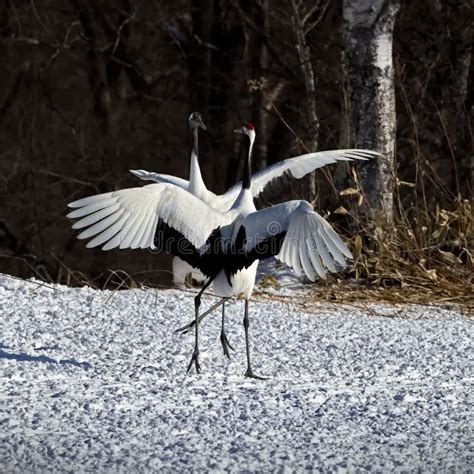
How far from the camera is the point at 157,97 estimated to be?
1702 centimetres

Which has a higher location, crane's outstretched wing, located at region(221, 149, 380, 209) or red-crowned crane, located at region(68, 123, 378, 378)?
crane's outstretched wing, located at region(221, 149, 380, 209)

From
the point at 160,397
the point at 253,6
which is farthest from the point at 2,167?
the point at 160,397

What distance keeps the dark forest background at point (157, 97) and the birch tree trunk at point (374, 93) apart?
16.0ft

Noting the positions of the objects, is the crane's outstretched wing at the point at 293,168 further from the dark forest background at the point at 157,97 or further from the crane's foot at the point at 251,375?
the dark forest background at the point at 157,97

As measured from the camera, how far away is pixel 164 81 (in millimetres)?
17578

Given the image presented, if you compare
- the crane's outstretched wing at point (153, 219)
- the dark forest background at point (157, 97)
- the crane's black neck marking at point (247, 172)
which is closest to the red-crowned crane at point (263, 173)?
the crane's black neck marking at point (247, 172)

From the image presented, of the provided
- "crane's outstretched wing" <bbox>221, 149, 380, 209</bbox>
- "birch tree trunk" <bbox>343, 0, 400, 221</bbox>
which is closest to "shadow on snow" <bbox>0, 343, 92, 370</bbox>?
"crane's outstretched wing" <bbox>221, 149, 380, 209</bbox>

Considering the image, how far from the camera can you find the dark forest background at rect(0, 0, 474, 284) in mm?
14914

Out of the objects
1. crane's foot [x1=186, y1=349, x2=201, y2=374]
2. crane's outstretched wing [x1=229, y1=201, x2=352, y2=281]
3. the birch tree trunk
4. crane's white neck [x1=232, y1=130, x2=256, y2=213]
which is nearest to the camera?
crane's outstretched wing [x1=229, y1=201, x2=352, y2=281]

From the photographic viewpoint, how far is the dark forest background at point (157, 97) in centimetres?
1491

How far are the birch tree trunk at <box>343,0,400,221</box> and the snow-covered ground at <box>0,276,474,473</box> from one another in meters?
1.45

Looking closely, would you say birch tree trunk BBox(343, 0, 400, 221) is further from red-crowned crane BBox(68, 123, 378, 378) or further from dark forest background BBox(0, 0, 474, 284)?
dark forest background BBox(0, 0, 474, 284)

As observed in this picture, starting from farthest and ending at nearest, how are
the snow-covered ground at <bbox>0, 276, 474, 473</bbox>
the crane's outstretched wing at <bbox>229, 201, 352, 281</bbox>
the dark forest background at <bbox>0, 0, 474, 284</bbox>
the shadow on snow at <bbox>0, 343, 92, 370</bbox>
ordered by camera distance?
1. the dark forest background at <bbox>0, 0, 474, 284</bbox>
2. the shadow on snow at <bbox>0, 343, 92, 370</bbox>
3. the crane's outstretched wing at <bbox>229, 201, 352, 281</bbox>
4. the snow-covered ground at <bbox>0, 276, 474, 473</bbox>

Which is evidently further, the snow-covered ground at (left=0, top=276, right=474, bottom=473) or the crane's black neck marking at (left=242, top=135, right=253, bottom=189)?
the crane's black neck marking at (left=242, top=135, right=253, bottom=189)
